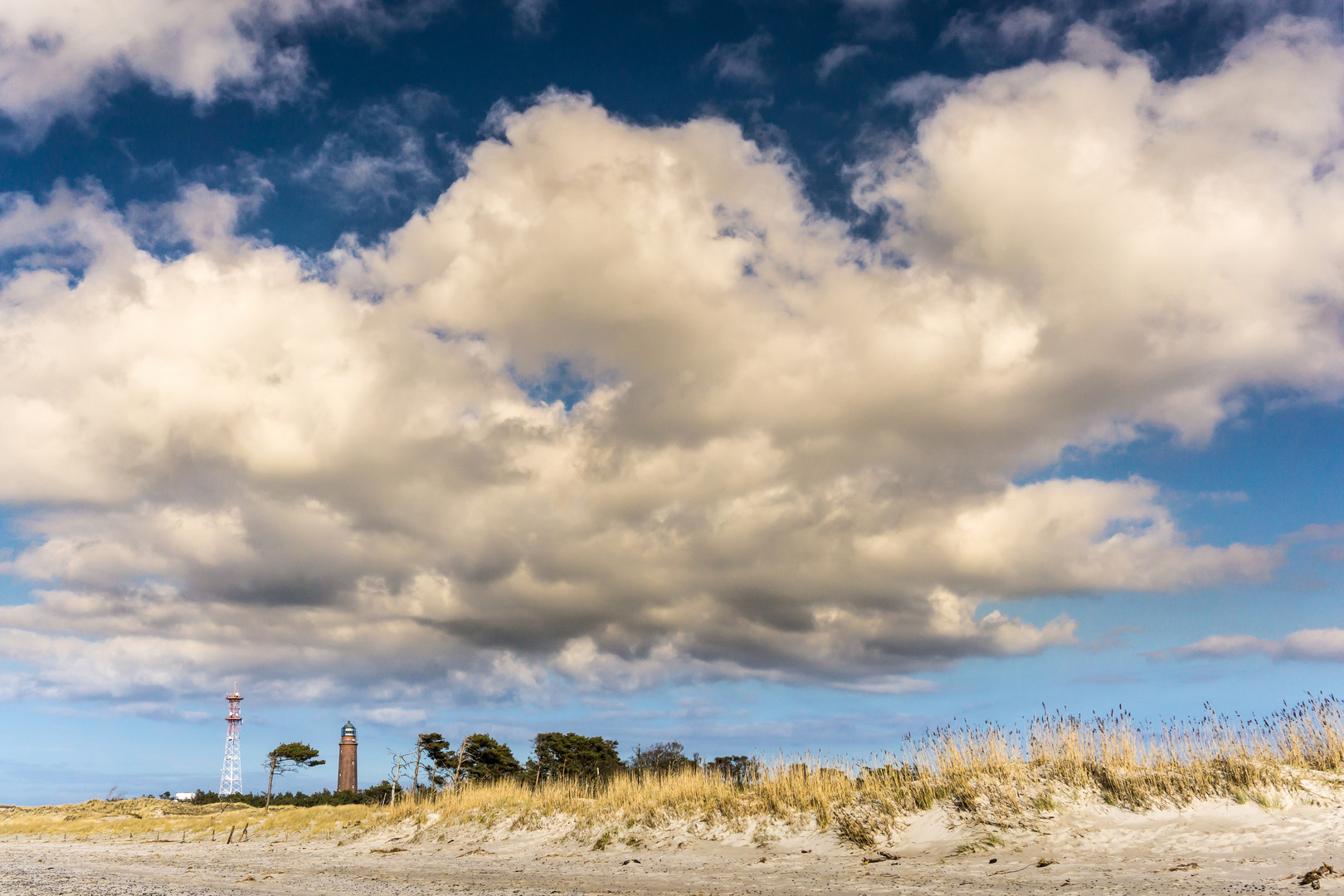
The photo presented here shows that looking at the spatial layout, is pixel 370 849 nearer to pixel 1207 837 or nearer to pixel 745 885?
pixel 745 885

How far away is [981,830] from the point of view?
18125mm

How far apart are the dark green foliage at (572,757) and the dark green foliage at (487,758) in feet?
4.59

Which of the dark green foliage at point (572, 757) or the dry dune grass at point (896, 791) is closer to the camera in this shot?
the dry dune grass at point (896, 791)

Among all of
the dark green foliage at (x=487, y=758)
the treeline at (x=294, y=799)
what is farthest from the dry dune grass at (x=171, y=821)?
the dark green foliage at (x=487, y=758)

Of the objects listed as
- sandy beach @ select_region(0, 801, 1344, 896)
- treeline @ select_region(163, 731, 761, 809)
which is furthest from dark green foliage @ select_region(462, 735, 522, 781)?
sandy beach @ select_region(0, 801, 1344, 896)

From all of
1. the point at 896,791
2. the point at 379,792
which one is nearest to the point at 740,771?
the point at 896,791

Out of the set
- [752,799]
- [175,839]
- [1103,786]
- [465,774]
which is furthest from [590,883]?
[465,774]

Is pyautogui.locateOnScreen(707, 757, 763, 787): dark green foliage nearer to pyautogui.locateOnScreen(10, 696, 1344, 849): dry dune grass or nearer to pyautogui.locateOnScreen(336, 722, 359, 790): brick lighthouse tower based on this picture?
pyautogui.locateOnScreen(10, 696, 1344, 849): dry dune grass

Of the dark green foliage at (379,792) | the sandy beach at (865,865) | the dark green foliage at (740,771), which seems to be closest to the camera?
the sandy beach at (865,865)

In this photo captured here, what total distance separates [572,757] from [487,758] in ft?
18.8

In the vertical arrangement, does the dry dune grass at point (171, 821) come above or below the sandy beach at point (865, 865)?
below

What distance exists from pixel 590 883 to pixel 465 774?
120 feet

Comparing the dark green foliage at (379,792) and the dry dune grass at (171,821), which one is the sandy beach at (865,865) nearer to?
the dry dune grass at (171,821)

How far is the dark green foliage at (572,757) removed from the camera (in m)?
54.0
